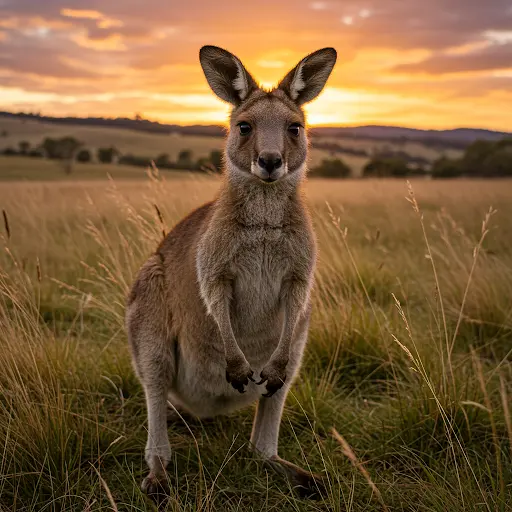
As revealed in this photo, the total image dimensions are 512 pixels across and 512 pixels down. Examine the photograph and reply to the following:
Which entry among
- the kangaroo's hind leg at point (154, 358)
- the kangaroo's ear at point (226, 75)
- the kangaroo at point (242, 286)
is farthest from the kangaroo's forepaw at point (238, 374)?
the kangaroo's ear at point (226, 75)

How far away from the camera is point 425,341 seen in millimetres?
4520

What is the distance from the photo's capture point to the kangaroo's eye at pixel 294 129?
3.14 metres

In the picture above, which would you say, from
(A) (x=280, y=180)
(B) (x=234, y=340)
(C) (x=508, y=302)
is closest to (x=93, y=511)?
(B) (x=234, y=340)

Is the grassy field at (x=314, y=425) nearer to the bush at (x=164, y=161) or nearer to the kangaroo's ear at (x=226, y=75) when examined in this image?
the kangaroo's ear at (x=226, y=75)

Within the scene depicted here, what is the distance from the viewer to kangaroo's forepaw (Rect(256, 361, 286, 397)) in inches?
111

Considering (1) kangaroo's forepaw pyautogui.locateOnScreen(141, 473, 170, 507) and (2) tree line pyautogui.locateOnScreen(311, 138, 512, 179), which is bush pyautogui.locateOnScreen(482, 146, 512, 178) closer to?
(2) tree line pyautogui.locateOnScreen(311, 138, 512, 179)

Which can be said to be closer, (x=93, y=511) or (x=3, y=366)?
(x=93, y=511)

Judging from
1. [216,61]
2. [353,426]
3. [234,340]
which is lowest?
[353,426]

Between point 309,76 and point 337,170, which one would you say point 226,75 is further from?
point 337,170

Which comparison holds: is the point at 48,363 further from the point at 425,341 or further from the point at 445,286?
the point at 445,286

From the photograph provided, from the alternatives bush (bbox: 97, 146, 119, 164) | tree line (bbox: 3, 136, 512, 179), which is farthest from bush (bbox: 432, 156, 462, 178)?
bush (bbox: 97, 146, 119, 164)

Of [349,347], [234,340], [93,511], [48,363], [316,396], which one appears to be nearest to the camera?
[93,511]

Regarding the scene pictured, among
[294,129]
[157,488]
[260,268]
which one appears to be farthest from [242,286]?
[157,488]

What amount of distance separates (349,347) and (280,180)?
1962 millimetres
